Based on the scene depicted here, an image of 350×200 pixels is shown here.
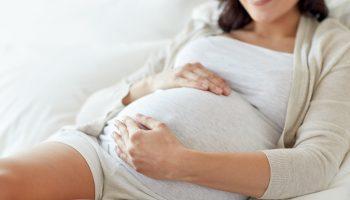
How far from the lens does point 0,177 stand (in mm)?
924

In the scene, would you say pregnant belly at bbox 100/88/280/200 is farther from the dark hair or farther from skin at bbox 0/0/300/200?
the dark hair

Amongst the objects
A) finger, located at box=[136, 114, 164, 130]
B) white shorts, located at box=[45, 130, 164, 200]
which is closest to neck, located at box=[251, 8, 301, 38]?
finger, located at box=[136, 114, 164, 130]

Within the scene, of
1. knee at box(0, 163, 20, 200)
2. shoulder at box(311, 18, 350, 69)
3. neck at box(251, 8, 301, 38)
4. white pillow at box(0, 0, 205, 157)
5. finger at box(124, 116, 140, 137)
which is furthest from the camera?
white pillow at box(0, 0, 205, 157)

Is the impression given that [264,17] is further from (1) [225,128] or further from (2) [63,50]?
(2) [63,50]


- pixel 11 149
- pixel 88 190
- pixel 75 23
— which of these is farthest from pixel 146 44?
pixel 88 190

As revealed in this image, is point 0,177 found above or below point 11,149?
above

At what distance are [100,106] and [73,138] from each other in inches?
11.5

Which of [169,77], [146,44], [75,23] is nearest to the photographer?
[169,77]

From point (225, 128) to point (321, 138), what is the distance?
0.20m

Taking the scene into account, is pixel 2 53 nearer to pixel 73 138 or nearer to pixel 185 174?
pixel 73 138

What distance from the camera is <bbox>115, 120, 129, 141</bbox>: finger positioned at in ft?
3.44

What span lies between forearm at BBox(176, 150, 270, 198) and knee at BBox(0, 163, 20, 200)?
1.02ft

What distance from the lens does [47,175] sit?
983 mm

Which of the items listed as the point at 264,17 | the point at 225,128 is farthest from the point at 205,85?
the point at 264,17
